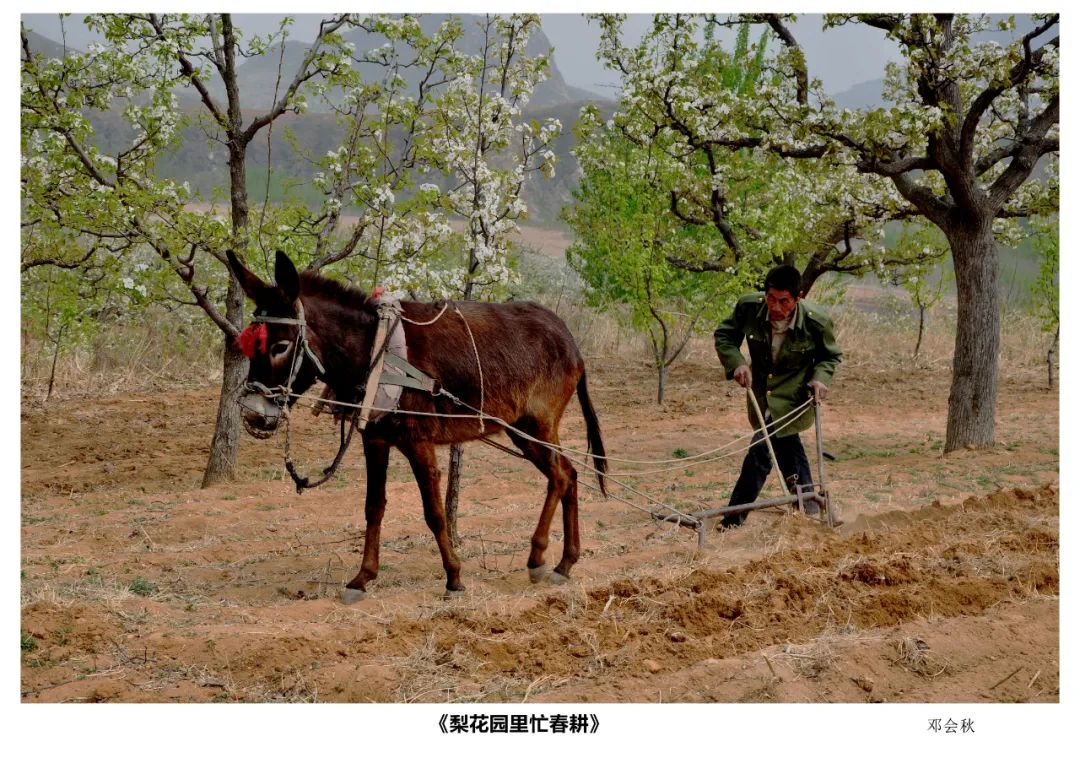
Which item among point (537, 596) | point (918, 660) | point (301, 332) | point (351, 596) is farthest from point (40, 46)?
point (918, 660)

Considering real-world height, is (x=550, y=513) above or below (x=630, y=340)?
below

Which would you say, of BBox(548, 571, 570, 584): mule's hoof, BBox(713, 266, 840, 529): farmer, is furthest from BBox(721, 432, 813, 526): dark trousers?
BBox(548, 571, 570, 584): mule's hoof

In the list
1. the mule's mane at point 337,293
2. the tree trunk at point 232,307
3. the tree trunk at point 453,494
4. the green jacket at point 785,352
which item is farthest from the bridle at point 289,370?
the tree trunk at point 232,307

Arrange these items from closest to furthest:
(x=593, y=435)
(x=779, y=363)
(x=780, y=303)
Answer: (x=780, y=303)
(x=593, y=435)
(x=779, y=363)

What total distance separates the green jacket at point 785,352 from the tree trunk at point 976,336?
497cm

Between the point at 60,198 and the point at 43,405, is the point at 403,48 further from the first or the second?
the point at 43,405

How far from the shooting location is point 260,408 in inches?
243

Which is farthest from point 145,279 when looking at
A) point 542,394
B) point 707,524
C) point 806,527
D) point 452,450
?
point 806,527

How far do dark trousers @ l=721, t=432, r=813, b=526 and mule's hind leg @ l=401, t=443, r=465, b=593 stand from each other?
109 inches

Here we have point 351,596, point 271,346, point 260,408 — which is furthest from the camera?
point 351,596

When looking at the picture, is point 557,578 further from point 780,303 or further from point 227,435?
point 227,435

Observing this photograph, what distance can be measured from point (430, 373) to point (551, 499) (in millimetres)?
1367

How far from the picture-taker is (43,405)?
49.2 feet

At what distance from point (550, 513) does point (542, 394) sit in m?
0.91
